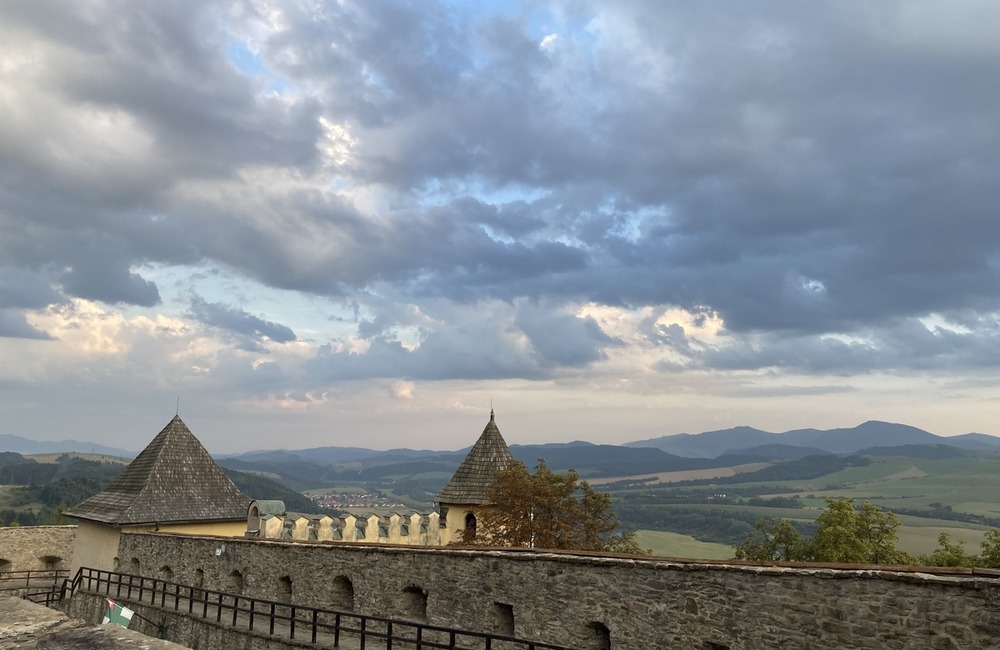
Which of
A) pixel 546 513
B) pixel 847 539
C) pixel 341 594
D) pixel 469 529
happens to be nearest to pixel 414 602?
pixel 341 594

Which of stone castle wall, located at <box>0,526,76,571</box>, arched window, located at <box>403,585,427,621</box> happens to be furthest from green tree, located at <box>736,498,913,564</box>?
stone castle wall, located at <box>0,526,76,571</box>

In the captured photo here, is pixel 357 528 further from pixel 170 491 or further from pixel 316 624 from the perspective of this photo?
pixel 316 624

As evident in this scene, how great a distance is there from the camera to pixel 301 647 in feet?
45.5

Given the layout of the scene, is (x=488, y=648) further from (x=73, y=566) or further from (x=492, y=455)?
→ (x=73, y=566)

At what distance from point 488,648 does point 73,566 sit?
80.4 feet

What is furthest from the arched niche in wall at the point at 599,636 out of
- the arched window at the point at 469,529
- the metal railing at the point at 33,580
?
the metal railing at the point at 33,580

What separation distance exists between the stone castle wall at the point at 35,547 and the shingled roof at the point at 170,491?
220 inches

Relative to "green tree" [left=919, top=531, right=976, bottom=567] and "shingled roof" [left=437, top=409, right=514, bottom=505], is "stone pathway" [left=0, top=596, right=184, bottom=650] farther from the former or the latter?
"green tree" [left=919, top=531, right=976, bottom=567]

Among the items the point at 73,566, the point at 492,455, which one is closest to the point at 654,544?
the point at 492,455

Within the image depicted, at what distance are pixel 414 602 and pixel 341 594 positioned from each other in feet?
8.16

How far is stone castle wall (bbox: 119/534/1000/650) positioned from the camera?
756 centimetres

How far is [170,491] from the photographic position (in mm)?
25328

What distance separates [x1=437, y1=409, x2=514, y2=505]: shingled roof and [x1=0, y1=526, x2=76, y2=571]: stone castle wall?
18.9 metres

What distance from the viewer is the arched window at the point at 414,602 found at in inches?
551
